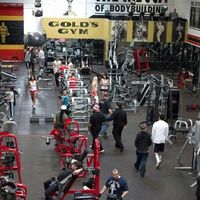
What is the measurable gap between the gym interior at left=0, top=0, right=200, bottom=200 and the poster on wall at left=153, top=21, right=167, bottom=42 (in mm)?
56

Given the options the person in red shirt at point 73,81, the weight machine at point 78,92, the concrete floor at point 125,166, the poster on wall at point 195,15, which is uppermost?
the poster on wall at point 195,15

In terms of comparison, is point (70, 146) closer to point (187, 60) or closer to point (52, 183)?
point (52, 183)

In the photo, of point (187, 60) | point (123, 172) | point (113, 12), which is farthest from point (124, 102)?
point (113, 12)

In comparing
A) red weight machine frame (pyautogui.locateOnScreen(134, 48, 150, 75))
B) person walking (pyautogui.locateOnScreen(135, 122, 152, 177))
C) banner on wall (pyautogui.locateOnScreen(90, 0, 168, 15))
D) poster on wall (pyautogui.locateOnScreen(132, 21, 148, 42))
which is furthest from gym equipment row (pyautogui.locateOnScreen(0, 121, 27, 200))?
banner on wall (pyautogui.locateOnScreen(90, 0, 168, 15))

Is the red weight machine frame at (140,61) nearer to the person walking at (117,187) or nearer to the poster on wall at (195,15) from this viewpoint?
the poster on wall at (195,15)

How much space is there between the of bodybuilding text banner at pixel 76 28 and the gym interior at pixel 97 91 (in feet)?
0.18

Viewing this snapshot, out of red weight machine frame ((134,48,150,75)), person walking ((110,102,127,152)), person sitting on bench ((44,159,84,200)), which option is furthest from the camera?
red weight machine frame ((134,48,150,75))

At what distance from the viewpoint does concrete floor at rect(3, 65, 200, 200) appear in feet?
34.6

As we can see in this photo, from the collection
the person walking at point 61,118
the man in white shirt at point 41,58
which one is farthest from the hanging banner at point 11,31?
the person walking at point 61,118

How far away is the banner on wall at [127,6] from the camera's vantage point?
28.8 metres

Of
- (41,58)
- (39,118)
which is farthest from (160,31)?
(39,118)

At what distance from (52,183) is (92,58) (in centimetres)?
1917

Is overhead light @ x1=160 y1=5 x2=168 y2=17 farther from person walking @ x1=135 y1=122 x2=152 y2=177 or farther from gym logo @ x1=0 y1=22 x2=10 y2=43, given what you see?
person walking @ x1=135 y1=122 x2=152 y2=177

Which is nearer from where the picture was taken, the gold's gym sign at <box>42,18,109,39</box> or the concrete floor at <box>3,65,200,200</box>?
the concrete floor at <box>3,65,200,200</box>
